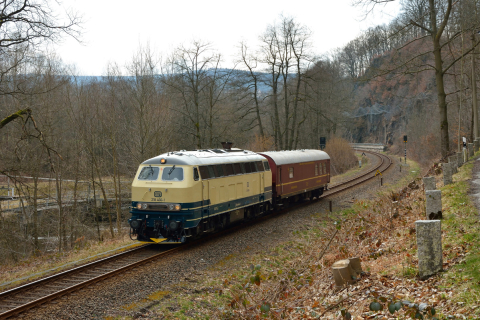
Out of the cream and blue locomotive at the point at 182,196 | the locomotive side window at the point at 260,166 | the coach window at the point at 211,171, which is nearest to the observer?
the cream and blue locomotive at the point at 182,196

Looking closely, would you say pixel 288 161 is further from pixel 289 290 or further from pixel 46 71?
pixel 46 71

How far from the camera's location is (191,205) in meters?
12.9

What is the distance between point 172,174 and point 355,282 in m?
7.84

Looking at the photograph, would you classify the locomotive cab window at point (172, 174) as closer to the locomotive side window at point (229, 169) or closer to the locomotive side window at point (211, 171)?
the locomotive side window at point (211, 171)

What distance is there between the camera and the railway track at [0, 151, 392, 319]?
834 cm

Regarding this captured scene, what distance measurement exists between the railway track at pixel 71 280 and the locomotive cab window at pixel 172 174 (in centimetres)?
231

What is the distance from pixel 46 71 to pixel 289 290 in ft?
69.0

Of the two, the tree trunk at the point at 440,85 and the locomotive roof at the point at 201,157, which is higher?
the tree trunk at the point at 440,85

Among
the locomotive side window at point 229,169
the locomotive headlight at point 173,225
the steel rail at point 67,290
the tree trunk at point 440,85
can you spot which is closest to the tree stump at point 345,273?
the steel rail at point 67,290

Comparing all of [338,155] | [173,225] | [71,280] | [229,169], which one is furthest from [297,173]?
[338,155]

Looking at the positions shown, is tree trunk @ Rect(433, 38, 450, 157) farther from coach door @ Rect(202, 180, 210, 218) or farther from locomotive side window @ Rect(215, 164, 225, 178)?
coach door @ Rect(202, 180, 210, 218)

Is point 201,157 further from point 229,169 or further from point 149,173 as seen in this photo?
point 149,173

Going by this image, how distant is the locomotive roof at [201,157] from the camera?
532 inches

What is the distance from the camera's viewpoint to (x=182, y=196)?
1282 cm
